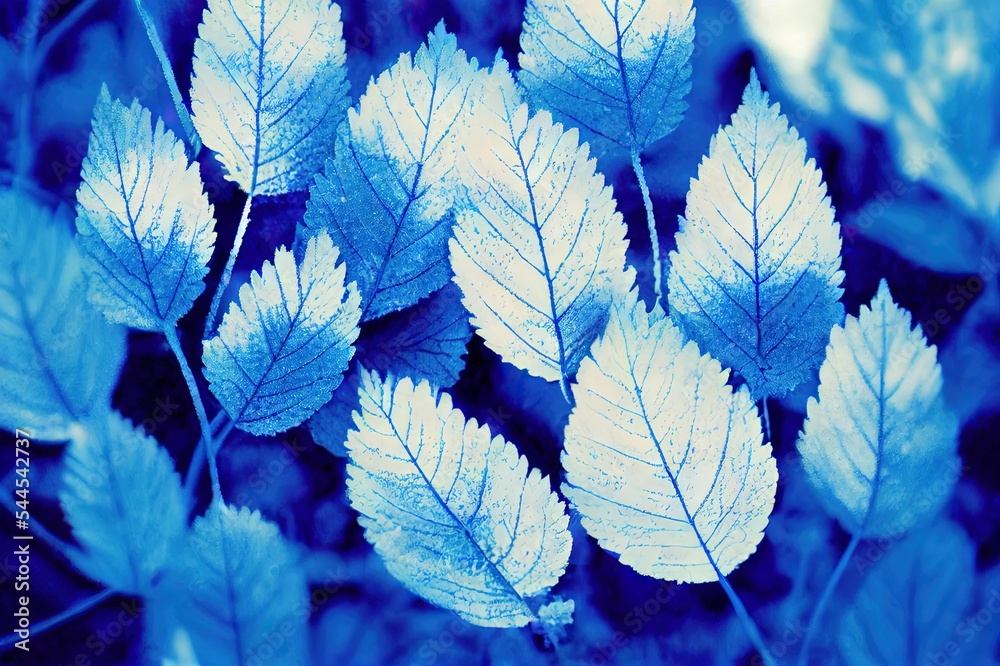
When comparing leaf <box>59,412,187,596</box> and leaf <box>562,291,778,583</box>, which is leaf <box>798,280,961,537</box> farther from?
leaf <box>59,412,187,596</box>

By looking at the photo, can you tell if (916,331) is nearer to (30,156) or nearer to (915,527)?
(915,527)

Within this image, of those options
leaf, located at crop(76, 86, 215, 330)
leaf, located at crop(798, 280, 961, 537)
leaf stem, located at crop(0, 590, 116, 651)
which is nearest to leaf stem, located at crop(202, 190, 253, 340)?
leaf, located at crop(76, 86, 215, 330)

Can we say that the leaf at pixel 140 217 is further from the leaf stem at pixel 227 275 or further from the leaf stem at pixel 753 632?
the leaf stem at pixel 753 632

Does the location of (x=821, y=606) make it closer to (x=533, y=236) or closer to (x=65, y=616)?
(x=533, y=236)

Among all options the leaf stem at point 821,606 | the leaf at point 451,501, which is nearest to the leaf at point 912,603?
the leaf stem at point 821,606

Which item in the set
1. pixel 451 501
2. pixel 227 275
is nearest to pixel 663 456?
pixel 451 501

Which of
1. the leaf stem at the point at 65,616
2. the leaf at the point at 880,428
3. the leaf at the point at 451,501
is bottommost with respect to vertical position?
the leaf at the point at 880,428
